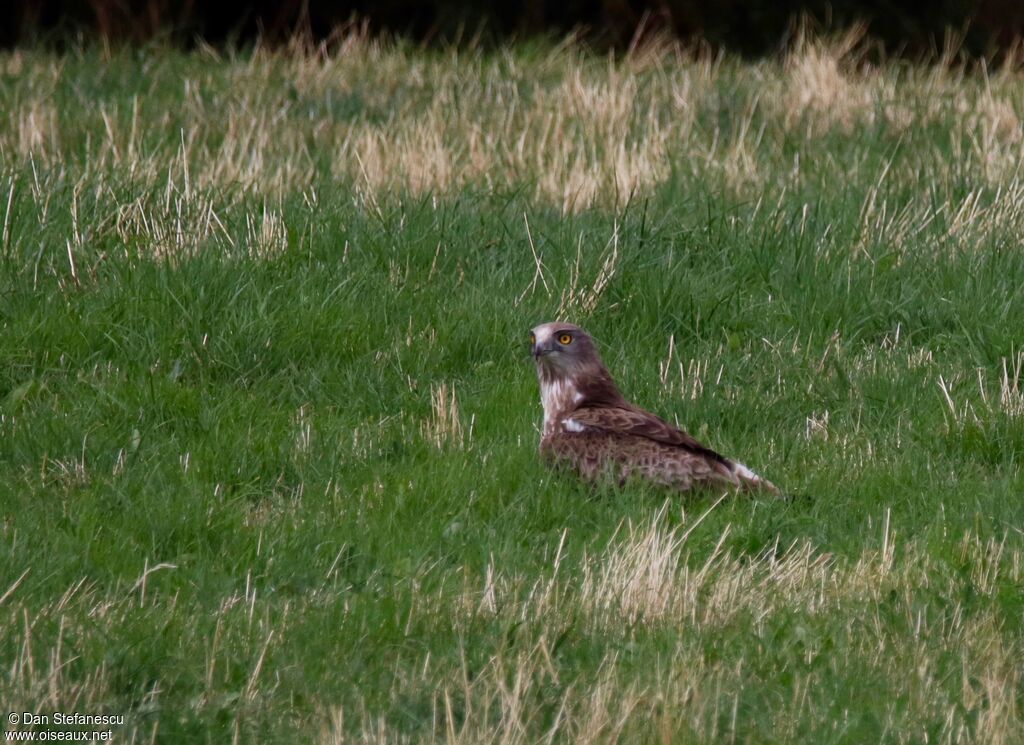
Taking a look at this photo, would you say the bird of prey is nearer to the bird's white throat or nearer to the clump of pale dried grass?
the bird's white throat

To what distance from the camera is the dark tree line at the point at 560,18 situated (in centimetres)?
2252

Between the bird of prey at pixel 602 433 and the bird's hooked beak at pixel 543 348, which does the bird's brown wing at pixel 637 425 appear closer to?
the bird of prey at pixel 602 433

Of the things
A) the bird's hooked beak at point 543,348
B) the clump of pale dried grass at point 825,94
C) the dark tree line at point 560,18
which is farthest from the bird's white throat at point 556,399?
the dark tree line at point 560,18

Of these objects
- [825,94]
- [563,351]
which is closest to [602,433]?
[563,351]

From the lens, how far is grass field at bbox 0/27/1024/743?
4426 mm

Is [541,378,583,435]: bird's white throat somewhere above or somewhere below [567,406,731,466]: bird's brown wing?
below

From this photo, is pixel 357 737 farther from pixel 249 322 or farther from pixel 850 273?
pixel 850 273

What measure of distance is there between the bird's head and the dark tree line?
16083 millimetres

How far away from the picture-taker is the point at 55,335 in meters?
7.26

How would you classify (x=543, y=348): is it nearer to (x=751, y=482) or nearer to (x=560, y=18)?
(x=751, y=482)

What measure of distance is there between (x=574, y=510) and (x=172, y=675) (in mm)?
2035

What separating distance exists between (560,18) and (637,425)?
2073 centimetres

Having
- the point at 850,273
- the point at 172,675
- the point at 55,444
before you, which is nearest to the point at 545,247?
the point at 850,273

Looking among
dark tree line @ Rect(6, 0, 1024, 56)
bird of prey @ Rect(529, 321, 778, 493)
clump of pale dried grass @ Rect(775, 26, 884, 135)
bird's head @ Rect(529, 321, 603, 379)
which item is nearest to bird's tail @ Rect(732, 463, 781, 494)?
bird of prey @ Rect(529, 321, 778, 493)
